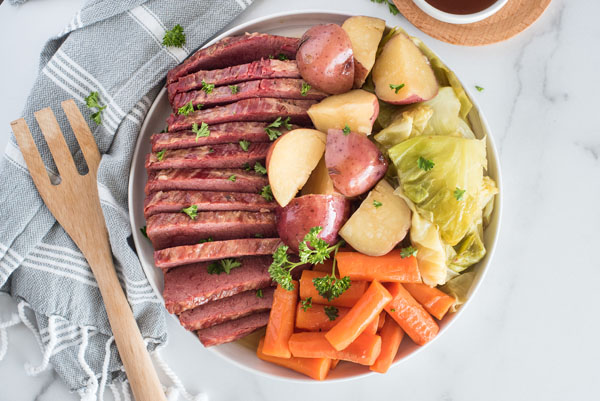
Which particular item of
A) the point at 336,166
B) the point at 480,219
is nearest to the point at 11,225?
the point at 336,166

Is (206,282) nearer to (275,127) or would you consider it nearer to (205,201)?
(205,201)

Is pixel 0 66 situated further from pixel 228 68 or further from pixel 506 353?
pixel 506 353

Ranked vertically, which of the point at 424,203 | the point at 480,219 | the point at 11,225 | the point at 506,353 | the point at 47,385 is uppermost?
the point at 11,225

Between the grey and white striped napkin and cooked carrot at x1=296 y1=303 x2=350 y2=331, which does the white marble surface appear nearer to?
the grey and white striped napkin

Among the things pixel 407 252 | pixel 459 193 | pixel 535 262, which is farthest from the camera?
pixel 535 262

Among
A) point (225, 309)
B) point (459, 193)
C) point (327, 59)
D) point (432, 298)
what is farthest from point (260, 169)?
point (432, 298)

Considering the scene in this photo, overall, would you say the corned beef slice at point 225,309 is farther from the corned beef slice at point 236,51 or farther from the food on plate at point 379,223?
the corned beef slice at point 236,51

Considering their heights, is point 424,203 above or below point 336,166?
below
